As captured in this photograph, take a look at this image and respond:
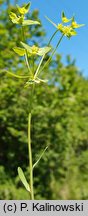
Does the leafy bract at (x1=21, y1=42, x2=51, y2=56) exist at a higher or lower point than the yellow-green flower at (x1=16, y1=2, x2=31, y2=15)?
lower

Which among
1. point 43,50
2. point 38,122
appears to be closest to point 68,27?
point 43,50

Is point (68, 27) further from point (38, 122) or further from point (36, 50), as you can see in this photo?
point (38, 122)

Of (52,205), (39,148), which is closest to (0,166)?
(39,148)

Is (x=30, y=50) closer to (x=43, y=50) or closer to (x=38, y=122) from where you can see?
(x=43, y=50)

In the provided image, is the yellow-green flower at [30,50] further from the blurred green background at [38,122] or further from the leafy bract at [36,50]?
the blurred green background at [38,122]

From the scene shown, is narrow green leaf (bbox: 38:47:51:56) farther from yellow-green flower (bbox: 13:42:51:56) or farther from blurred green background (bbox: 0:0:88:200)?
blurred green background (bbox: 0:0:88:200)

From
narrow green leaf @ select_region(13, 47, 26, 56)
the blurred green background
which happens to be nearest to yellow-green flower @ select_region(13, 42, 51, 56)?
narrow green leaf @ select_region(13, 47, 26, 56)

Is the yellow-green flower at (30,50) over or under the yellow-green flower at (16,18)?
under

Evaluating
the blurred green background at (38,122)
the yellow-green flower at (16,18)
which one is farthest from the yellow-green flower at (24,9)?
the blurred green background at (38,122)

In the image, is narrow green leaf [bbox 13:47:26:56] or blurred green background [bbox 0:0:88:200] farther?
blurred green background [bbox 0:0:88:200]

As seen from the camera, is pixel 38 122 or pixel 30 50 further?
pixel 38 122
